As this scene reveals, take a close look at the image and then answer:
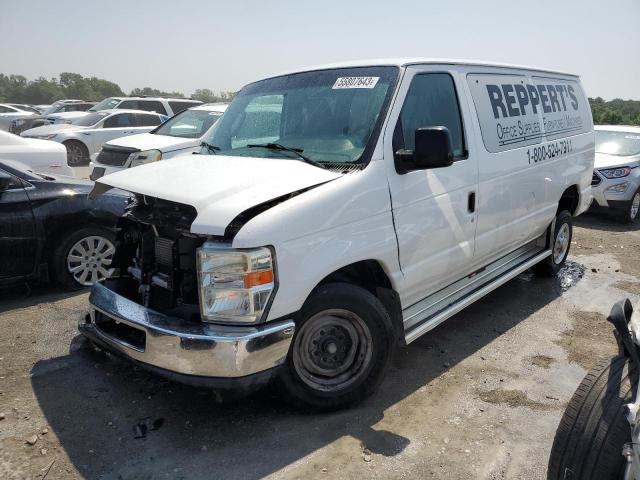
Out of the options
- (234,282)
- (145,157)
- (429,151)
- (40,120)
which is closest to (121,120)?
(40,120)

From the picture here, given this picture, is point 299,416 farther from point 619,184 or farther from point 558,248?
point 619,184

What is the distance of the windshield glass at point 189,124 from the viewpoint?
9.12 m

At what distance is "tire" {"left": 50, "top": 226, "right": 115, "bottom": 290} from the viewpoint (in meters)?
Result: 5.13

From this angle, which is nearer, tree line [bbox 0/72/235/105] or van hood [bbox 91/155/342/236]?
van hood [bbox 91/155/342/236]

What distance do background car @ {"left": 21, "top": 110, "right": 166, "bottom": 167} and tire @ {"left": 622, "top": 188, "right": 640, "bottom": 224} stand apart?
11.6 m

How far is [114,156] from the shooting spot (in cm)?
878

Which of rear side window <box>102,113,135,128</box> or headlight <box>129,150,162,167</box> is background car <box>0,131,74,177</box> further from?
rear side window <box>102,113,135,128</box>

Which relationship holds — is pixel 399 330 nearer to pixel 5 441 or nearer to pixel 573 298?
pixel 5 441

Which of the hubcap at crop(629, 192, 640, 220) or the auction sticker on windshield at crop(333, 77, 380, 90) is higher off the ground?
the auction sticker on windshield at crop(333, 77, 380, 90)

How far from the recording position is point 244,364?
8.77ft

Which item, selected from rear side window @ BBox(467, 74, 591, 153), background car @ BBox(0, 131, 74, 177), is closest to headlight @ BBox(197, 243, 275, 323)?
rear side window @ BBox(467, 74, 591, 153)

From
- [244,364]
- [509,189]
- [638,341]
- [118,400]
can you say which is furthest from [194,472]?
[509,189]

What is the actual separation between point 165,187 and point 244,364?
1.16 meters

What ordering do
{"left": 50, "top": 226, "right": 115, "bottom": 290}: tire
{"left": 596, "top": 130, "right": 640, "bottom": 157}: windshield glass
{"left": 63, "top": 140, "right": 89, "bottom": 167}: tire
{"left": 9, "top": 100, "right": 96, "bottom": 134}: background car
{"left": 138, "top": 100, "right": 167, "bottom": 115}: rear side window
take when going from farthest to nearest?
1. {"left": 9, "top": 100, "right": 96, "bottom": 134}: background car
2. {"left": 138, "top": 100, "right": 167, "bottom": 115}: rear side window
3. {"left": 63, "top": 140, "right": 89, "bottom": 167}: tire
4. {"left": 596, "top": 130, "right": 640, "bottom": 157}: windshield glass
5. {"left": 50, "top": 226, "right": 115, "bottom": 290}: tire
